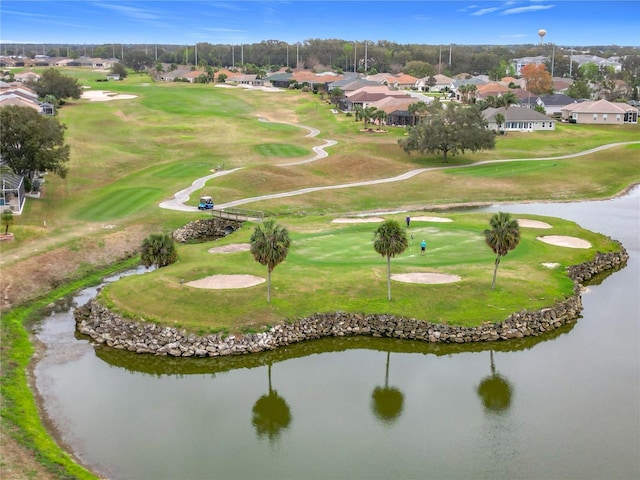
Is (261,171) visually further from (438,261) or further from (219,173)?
(438,261)

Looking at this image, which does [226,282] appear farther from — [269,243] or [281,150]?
[281,150]

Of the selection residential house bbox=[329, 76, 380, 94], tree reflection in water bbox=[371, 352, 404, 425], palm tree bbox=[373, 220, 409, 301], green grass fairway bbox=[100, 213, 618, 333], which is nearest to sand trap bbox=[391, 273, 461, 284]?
green grass fairway bbox=[100, 213, 618, 333]

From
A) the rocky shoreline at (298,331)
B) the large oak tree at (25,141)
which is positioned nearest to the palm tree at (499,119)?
the large oak tree at (25,141)

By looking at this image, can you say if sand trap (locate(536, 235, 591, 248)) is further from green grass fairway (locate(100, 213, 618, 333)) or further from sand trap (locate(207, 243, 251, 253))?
sand trap (locate(207, 243, 251, 253))

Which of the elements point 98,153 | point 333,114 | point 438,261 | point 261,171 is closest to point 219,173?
point 261,171

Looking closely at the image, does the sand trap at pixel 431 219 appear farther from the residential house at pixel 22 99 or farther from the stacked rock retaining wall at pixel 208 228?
the residential house at pixel 22 99

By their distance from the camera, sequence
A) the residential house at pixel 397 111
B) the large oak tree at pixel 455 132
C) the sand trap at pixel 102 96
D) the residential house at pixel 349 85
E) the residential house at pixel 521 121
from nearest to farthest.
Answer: the large oak tree at pixel 455 132 → the residential house at pixel 521 121 → the residential house at pixel 397 111 → the sand trap at pixel 102 96 → the residential house at pixel 349 85
